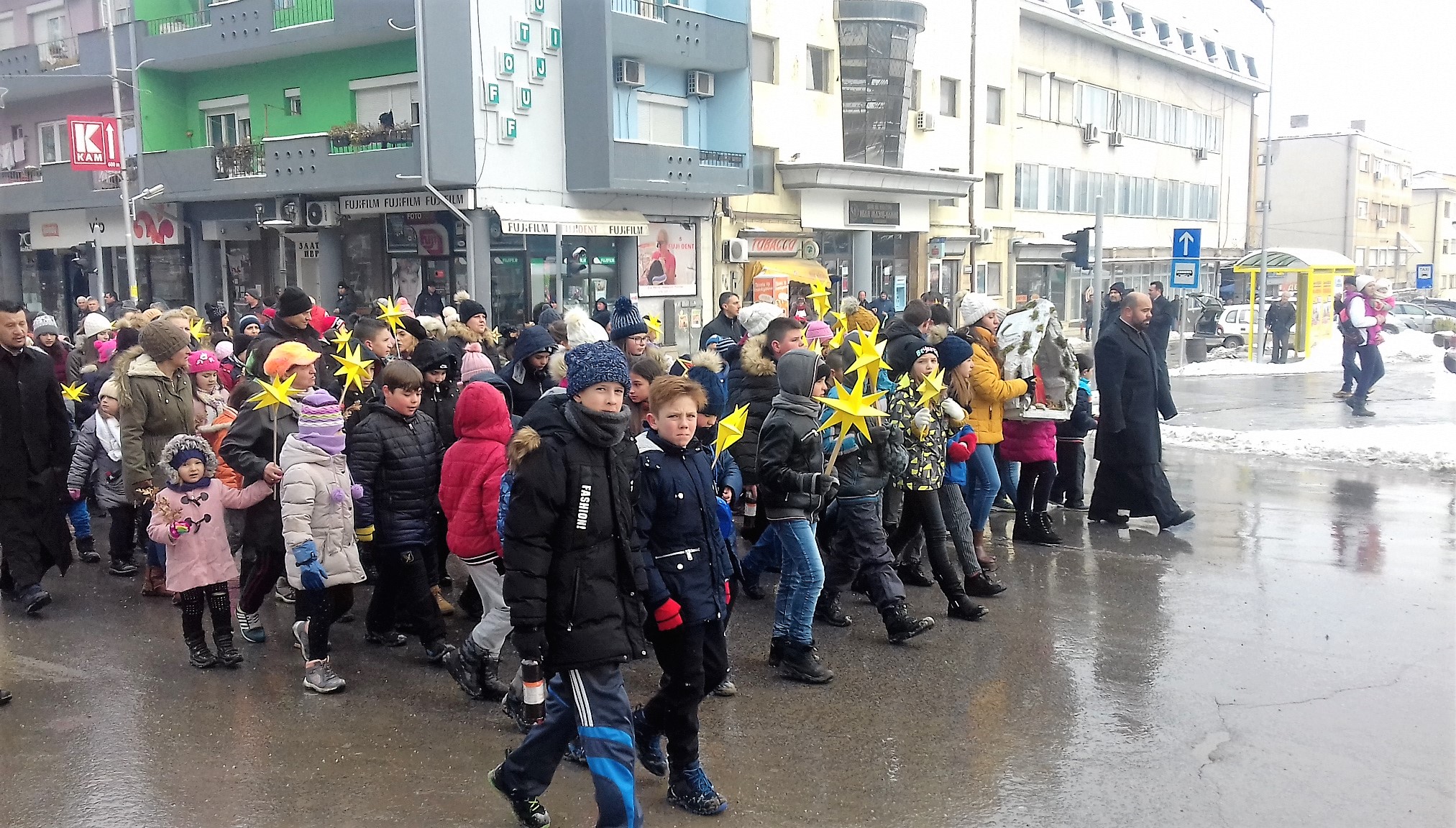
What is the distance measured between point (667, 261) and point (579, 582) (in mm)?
23824

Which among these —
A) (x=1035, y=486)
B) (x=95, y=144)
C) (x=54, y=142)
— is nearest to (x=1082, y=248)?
(x=1035, y=486)

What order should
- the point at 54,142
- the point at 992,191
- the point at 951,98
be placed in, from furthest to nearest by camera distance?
the point at 992,191 → the point at 951,98 → the point at 54,142

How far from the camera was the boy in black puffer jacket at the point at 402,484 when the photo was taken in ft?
19.2

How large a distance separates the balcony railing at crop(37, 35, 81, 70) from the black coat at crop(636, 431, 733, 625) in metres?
29.9

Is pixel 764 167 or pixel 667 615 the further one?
pixel 764 167

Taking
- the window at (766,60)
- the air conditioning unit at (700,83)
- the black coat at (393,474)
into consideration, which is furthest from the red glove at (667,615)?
the window at (766,60)

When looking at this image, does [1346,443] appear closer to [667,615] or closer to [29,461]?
[667,615]

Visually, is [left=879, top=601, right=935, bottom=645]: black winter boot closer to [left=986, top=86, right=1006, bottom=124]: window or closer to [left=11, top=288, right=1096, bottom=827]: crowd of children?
[left=11, top=288, right=1096, bottom=827]: crowd of children

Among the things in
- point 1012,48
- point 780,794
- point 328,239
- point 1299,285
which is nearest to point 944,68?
point 1012,48

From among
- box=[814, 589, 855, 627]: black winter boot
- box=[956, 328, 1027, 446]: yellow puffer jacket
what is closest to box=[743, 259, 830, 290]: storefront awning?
box=[956, 328, 1027, 446]: yellow puffer jacket

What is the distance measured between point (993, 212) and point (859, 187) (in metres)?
9.39

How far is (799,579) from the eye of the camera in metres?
5.97

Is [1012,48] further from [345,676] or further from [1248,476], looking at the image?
[345,676]

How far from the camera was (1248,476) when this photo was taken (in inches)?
468
